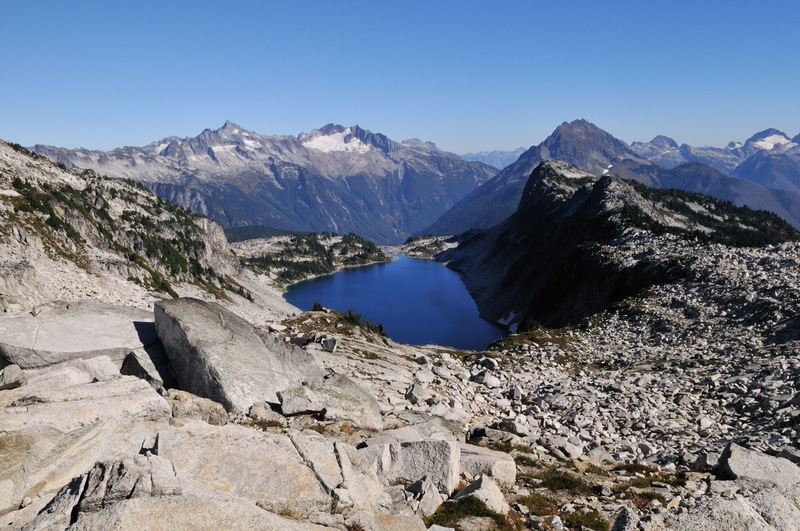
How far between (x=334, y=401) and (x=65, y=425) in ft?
31.5

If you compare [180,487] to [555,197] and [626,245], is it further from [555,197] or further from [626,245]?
[555,197]

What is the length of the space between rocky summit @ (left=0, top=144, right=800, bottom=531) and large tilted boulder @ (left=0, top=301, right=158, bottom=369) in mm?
86

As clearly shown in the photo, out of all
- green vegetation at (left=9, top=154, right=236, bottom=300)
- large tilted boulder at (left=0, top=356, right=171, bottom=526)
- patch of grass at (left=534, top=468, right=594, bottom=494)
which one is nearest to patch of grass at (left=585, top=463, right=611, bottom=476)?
patch of grass at (left=534, top=468, right=594, bottom=494)

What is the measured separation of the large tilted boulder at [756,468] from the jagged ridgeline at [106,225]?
246ft

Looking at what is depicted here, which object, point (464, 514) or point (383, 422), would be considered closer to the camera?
point (464, 514)

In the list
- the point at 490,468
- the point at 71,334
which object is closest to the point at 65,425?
the point at 71,334

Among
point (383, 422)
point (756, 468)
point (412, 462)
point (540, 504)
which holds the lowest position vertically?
point (383, 422)

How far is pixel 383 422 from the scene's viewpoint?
20.6 m

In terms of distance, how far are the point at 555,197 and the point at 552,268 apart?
82.8 m

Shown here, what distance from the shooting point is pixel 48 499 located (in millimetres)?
10781

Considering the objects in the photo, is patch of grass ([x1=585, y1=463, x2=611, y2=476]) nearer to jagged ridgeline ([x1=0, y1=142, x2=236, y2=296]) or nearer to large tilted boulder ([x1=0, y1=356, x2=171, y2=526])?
large tilted boulder ([x1=0, y1=356, x2=171, y2=526])

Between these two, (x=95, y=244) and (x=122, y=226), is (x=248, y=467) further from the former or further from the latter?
(x=122, y=226)

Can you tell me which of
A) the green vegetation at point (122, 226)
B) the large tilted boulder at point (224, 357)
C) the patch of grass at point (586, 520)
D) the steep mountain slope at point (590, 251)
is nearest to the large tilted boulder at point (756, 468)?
the patch of grass at point (586, 520)

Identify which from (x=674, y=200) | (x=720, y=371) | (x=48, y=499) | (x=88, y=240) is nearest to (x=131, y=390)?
(x=48, y=499)
